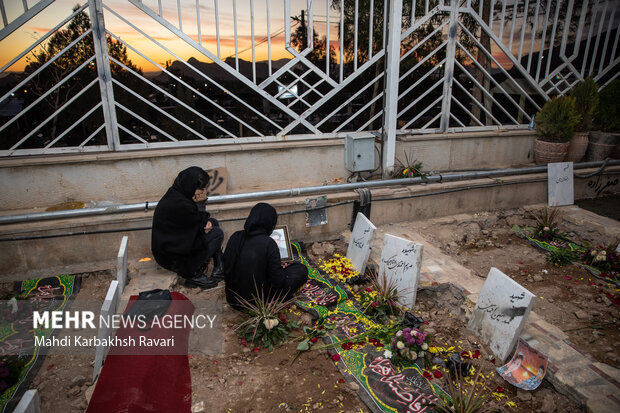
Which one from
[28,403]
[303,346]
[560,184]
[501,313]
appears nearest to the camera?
[28,403]

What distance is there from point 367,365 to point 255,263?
4.77ft

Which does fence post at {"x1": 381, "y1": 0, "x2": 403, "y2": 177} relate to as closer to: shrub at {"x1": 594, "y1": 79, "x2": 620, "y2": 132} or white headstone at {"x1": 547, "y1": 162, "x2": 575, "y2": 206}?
white headstone at {"x1": 547, "y1": 162, "x2": 575, "y2": 206}

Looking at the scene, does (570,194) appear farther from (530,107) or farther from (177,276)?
(177,276)

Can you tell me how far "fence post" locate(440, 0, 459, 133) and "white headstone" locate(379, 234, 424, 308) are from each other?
4.32m

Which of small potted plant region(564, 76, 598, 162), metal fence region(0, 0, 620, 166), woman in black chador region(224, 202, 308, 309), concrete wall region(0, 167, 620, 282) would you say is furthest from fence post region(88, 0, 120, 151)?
small potted plant region(564, 76, 598, 162)

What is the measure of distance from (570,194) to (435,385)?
5.84 metres

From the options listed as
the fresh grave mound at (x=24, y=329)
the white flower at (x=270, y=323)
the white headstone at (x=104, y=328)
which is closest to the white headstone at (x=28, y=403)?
the white headstone at (x=104, y=328)

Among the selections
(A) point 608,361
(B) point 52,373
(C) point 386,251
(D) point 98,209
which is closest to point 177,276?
(D) point 98,209

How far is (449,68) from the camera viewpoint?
739 cm

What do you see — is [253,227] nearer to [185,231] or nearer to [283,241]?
[185,231]

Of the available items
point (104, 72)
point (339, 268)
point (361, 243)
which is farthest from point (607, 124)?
point (104, 72)

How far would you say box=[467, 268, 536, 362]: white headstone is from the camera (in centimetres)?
326

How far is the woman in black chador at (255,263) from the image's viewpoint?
3.87 metres

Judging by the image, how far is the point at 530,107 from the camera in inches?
338
